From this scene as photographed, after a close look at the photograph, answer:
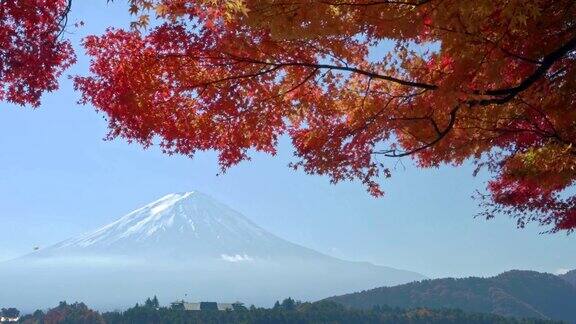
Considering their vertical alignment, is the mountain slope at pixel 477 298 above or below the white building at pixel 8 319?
above

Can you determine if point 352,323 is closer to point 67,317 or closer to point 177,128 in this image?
point 67,317

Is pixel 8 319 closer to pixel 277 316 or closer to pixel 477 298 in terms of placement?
pixel 277 316

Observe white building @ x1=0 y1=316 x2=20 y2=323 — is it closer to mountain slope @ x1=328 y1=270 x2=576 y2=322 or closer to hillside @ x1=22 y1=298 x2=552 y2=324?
hillside @ x1=22 y1=298 x2=552 y2=324

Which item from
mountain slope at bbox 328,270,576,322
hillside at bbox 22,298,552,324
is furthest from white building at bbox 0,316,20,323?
mountain slope at bbox 328,270,576,322

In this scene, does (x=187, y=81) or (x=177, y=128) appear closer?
(x=187, y=81)

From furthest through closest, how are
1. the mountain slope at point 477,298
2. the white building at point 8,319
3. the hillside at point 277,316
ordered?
the mountain slope at point 477,298 → the white building at point 8,319 → the hillside at point 277,316

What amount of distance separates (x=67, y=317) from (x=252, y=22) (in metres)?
125

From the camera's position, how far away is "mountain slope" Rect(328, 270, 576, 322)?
177 metres

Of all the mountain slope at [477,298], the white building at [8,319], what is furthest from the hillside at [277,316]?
the mountain slope at [477,298]

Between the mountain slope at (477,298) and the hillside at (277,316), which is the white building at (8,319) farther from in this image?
the mountain slope at (477,298)

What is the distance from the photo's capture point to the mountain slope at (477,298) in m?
177

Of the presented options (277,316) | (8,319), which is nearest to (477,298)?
(277,316)

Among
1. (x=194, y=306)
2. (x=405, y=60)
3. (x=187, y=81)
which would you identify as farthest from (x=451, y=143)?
(x=194, y=306)

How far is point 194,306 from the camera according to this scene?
15312cm
